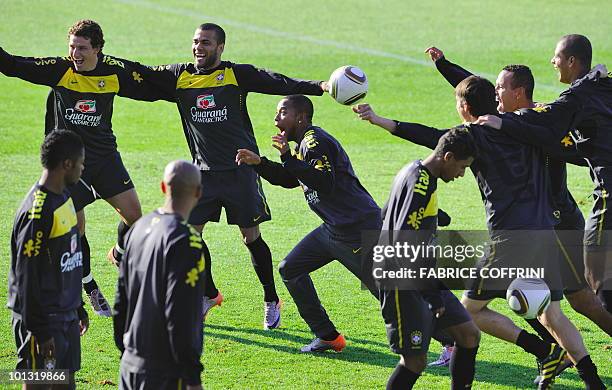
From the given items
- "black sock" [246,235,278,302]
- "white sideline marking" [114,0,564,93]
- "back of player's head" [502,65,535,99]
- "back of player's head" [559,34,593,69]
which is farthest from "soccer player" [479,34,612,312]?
"white sideline marking" [114,0,564,93]

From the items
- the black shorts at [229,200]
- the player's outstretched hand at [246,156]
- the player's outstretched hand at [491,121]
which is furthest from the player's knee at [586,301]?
the black shorts at [229,200]

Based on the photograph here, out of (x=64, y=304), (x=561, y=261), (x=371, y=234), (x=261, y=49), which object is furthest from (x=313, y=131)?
(x=261, y=49)

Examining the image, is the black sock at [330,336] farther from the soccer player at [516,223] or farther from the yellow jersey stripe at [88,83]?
the yellow jersey stripe at [88,83]

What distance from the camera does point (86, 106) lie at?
9.64 meters

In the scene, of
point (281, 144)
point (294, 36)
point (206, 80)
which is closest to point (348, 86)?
point (281, 144)

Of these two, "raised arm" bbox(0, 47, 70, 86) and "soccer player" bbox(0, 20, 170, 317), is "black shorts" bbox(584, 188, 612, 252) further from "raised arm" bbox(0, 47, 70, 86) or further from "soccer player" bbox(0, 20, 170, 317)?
"raised arm" bbox(0, 47, 70, 86)

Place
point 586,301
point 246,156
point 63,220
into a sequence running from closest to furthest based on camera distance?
point 63,220, point 246,156, point 586,301

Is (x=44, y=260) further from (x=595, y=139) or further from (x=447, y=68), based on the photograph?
(x=595, y=139)

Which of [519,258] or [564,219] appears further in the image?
[564,219]

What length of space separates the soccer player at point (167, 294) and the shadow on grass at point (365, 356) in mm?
3034

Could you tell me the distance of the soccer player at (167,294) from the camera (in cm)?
548

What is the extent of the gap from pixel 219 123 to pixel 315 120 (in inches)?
354

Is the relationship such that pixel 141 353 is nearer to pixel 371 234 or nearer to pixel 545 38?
pixel 371 234

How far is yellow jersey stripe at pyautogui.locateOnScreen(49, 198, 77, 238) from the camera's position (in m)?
6.27
